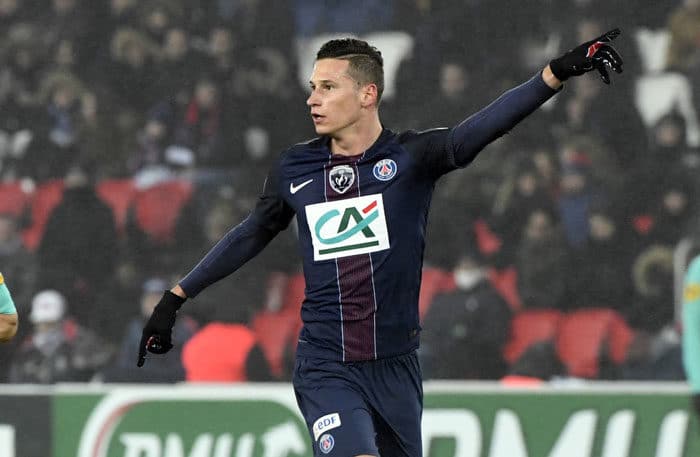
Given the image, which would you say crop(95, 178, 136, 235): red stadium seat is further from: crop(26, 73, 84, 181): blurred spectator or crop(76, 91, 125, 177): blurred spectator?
crop(26, 73, 84, 181): blurred spectator

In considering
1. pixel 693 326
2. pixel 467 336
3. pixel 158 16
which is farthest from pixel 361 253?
pixel 158 16

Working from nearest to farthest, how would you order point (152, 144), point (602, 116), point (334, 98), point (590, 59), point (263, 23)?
1. point (590, 59)
2. point (334, 98)
3. point (602, 116)
4. point (152, 144)
5. point (263, 23)

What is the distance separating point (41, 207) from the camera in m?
10.3

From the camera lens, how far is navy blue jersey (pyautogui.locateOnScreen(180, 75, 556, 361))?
15.7ft

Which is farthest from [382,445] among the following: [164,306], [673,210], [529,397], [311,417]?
[673,210]


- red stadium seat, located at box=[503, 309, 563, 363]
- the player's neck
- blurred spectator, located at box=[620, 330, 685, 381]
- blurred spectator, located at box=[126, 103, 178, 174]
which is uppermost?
blurred spectator, located at box=[126, 103, 178, 174]

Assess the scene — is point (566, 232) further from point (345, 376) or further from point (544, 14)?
point (345, 376)

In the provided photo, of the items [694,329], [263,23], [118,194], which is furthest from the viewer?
[263,23]

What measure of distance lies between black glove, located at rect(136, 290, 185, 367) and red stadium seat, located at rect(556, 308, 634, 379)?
4.57m

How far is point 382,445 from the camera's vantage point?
4.80 meters

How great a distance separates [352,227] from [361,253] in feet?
0.32

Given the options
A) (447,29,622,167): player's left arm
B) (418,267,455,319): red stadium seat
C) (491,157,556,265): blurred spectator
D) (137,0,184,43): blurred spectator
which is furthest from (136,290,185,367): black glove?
(137,0,184,43): blurred spectator

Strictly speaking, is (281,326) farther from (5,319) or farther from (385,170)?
(385,170)

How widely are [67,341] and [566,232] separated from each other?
3.57 metres
